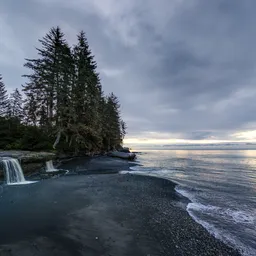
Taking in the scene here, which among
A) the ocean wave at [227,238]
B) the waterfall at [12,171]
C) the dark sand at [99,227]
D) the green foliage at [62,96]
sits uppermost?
the green foliage at [62,96]

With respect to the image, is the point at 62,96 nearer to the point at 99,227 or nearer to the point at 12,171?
the point at 12,171

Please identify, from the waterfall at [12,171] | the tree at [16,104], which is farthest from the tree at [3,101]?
the waterfall at [12,171]

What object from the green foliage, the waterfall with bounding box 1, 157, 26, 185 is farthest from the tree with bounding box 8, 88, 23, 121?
the waterfall with bounding box 1, 157, 26, 185

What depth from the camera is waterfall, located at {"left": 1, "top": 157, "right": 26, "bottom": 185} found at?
1288 cm

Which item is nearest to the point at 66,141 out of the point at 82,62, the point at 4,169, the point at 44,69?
the point at 44,69

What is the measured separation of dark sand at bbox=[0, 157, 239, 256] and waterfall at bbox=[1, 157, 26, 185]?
358 centimetres

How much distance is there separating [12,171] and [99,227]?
1040cm

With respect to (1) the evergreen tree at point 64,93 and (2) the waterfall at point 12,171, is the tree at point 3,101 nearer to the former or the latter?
(1) the evergreen tree at point 64,93

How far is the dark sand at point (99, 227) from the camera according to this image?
464 cm

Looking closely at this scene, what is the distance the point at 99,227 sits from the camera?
5918 millimetres

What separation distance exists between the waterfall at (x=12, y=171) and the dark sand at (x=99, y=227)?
358 centimetres

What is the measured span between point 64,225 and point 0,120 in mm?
25524

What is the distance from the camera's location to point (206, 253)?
460 centimetres

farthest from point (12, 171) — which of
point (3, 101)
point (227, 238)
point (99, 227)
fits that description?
point (3, 101)
